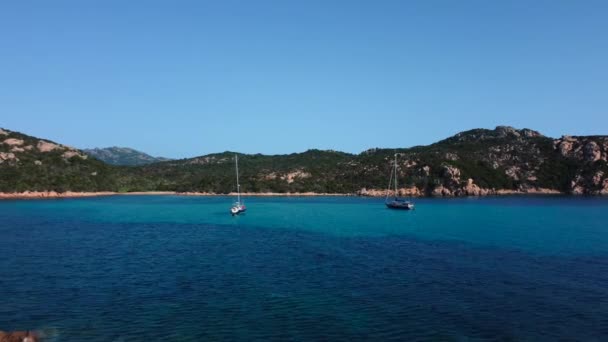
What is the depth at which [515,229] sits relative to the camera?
7744 cm

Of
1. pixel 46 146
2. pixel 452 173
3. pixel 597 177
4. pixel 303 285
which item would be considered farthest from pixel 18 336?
pixel 597 177

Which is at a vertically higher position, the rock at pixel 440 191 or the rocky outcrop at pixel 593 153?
the rocky outcrop at pixel 593 153

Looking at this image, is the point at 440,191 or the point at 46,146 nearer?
the point at 440,191

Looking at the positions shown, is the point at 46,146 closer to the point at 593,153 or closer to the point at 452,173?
the point at 452,173

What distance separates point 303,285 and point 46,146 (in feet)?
599

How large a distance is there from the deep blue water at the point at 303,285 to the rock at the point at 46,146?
5074 inches

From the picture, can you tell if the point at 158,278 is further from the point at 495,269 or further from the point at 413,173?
the point at 413,173

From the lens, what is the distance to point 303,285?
36.6 m

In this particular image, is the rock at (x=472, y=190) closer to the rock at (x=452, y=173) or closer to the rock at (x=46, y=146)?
the rock at (x=452, y=173)

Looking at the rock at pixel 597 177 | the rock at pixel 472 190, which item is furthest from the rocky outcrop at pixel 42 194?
the rock at pixel 597 177

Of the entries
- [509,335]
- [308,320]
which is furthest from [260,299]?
[509,335]

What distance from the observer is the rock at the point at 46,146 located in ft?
611

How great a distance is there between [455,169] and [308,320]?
16905cm

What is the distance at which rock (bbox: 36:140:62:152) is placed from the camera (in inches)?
7328
